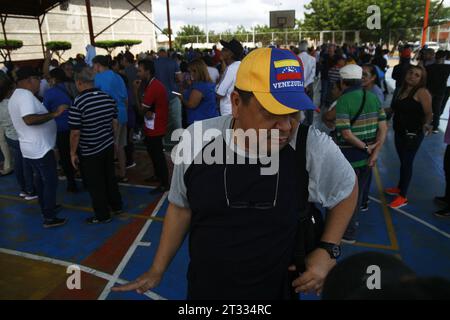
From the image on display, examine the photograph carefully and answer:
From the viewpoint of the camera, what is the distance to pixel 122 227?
4641 mm

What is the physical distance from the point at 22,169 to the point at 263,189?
5436 millimetres

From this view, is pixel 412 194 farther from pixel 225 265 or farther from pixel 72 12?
pixel 72 12

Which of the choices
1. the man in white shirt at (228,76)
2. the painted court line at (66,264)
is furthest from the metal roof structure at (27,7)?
the painted court line at (66,264)

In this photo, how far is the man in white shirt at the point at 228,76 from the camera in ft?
16.4

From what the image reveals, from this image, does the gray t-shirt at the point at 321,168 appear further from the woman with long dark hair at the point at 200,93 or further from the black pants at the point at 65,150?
the black pants at the point at 65,150

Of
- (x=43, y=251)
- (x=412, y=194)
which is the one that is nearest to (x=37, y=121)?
(x=43, y=251)

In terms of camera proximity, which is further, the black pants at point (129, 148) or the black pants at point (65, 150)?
the black pants at point (129, 148)

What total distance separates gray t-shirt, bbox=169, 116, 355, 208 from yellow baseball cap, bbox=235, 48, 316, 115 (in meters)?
0.16

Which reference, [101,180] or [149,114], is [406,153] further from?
[101,180]

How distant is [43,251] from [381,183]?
16.4 feet

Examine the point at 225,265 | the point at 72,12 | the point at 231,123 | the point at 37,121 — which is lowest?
the point at 225,265

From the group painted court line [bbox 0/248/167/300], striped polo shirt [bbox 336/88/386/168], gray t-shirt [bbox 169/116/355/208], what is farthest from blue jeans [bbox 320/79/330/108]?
gray t-shirt [bbox 169/116/355/208]

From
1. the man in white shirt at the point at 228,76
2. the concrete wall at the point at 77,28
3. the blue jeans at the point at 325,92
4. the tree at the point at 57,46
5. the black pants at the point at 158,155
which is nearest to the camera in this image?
the man in white shirt at the point at 228,76

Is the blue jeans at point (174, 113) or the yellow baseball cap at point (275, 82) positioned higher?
the yellow baseball cap at point (275, 82)
